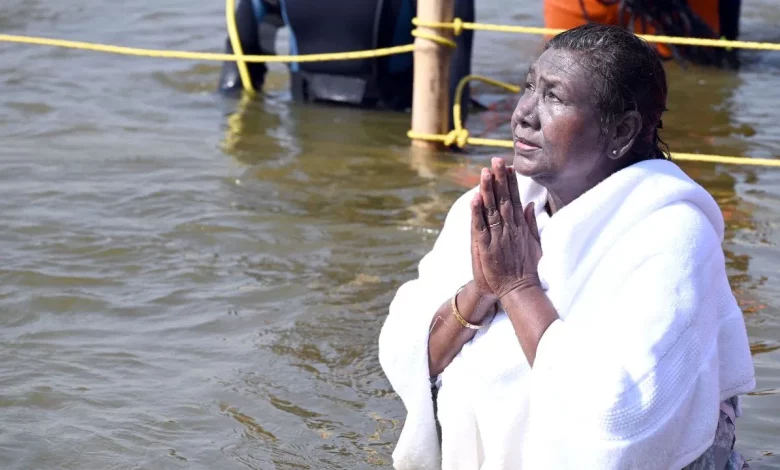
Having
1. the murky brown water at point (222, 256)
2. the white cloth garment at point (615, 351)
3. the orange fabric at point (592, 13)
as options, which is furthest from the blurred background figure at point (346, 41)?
the white cloth garment at point (615, 351)

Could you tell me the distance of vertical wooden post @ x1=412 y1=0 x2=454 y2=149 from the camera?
5.56 meters

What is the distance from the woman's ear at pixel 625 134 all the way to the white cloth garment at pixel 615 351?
0.16 ft

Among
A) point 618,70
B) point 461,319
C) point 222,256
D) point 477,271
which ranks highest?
point 618,70

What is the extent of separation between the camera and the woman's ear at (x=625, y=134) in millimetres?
2189

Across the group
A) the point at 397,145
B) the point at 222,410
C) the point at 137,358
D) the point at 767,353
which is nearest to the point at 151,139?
the point at 397,145

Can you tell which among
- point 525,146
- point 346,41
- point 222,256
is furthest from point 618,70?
point 346,41

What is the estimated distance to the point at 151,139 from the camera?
20.7ft

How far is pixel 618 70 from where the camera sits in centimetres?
214

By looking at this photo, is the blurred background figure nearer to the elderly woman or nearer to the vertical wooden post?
the vertical wooden post

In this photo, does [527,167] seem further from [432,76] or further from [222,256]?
[432,76]

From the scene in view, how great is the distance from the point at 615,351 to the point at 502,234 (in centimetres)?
31

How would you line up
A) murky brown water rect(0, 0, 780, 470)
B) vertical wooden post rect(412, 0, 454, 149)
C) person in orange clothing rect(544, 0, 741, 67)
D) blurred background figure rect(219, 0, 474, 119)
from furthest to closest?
person in orange clothing rect(544, 0, 741, 67), blurred background figure rect(219, 0, 474, 119), vertical wooden post rect(412, 0, 454, 149), murky brown water rect(0, 0, 780, 470)

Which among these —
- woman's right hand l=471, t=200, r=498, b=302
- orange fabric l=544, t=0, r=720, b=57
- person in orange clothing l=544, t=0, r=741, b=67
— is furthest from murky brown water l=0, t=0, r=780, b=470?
woman's right hand l=471, t=200, r=498, b=302

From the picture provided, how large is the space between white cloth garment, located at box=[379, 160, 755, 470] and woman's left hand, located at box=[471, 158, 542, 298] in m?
0.06
